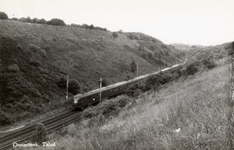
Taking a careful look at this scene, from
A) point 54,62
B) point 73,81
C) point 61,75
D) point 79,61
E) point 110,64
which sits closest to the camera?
point 73,81

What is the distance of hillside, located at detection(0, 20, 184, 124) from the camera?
25938mm

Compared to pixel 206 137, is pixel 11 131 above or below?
below

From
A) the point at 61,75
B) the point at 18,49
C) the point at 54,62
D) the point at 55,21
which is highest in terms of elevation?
the point at 55,21

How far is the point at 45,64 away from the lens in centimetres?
3566

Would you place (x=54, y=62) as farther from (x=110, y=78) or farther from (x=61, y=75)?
(x=110, y=78)

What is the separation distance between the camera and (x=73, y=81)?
32.0 m

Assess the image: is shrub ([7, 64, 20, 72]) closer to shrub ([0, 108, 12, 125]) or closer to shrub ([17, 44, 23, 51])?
shrub ([17, 44, 23, 51])

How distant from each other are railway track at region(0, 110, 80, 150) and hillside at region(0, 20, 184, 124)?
3.48m

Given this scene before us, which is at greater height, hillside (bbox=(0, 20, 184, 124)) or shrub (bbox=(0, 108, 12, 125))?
hillside (bbox=(0, 20, 184, 124))

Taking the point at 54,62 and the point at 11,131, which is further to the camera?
the point at 54,62

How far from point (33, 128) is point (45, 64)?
60.1 ft

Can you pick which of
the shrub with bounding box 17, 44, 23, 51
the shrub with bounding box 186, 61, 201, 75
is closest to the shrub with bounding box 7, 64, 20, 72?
the shrub with bounding box 17, 44, 23, 51

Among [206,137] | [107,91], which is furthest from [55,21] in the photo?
[206,137]

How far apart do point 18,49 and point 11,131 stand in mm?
20410
